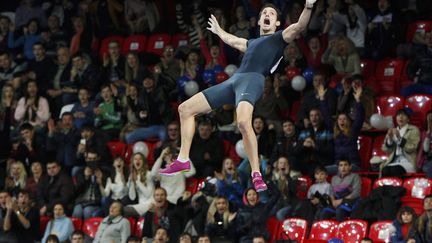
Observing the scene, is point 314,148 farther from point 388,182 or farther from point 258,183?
point 258,183

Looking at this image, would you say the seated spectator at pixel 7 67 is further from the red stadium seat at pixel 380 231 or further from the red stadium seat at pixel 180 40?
the red stadium seat at pixel 380 231

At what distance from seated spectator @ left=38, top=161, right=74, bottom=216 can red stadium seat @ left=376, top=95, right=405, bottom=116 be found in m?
4.80

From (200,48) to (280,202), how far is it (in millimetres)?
4168

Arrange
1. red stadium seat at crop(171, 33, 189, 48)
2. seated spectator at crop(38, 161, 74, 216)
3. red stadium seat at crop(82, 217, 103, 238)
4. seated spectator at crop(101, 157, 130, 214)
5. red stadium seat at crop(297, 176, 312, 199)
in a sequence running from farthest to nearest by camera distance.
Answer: red stadium seat at crop(171, 33, 189, 48), seated spectator at crop(38, 161, 74, 216), seated spectator at crop(101, 157, 130, 214), red stadium seat at crop(82, 217, 103, 238), red stadium seat at crop(297, 176, 312, 199)

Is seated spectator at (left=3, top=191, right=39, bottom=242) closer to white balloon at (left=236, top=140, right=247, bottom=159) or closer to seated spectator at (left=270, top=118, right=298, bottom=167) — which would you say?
white balloon at (left=236, top=140, right=247, bottom=159)

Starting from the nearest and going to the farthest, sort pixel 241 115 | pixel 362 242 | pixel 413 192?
pixel 241 115 → pixel 362 242 → pixel 413 192

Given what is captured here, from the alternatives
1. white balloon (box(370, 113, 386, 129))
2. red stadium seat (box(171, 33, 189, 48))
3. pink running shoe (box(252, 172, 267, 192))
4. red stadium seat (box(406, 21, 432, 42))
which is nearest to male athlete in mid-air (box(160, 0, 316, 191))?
pink running shoe (box(252, 172, 267, 192))

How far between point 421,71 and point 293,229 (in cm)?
334

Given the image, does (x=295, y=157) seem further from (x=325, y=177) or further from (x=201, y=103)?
(x=201, y=103)

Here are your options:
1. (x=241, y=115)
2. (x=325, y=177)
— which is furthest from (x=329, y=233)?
(x=241, y=115)

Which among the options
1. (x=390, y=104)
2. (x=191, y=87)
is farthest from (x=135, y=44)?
(x=390, y=104)

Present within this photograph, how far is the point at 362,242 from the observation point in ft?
51.9

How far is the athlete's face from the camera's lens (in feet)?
41.4

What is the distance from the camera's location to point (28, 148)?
65.7 ft
